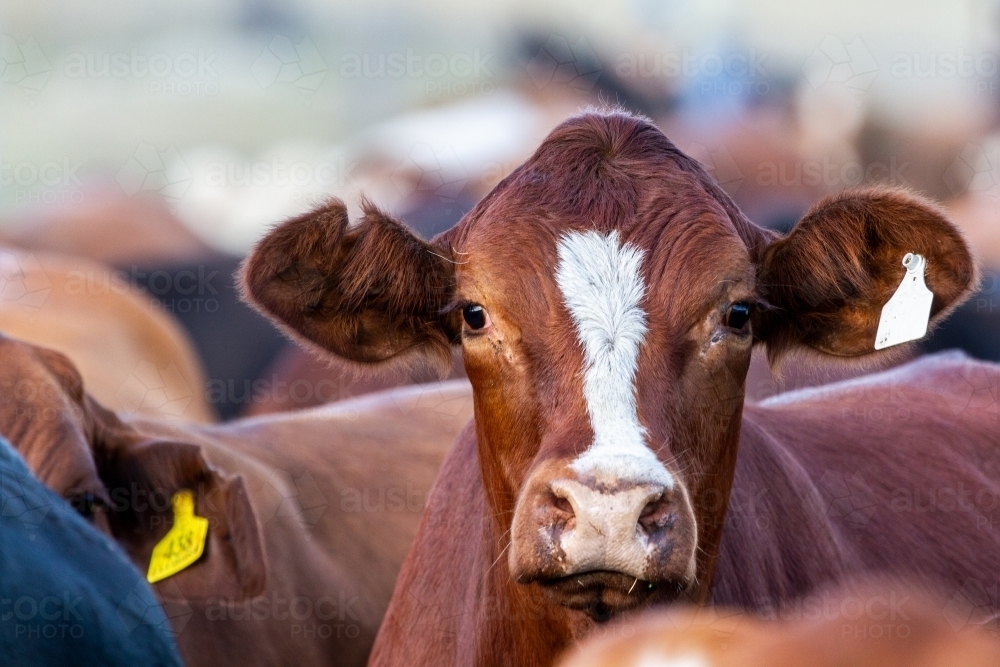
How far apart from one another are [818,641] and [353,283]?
1720 millimetres

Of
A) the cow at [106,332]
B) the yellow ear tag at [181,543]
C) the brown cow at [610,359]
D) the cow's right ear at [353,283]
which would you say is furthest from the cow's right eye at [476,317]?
the cow at [106,332]

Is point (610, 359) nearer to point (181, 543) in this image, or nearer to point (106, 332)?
point (181, 543)

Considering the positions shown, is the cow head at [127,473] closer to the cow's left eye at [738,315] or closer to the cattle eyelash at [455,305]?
the cattle eyelash at [455,305]

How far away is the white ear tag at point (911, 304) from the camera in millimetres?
2906

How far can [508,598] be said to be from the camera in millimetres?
2893

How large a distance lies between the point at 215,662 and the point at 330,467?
121 centimetres

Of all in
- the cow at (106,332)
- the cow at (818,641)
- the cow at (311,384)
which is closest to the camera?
the cow at (818,641)

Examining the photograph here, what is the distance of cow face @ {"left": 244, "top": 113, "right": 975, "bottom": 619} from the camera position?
235cm

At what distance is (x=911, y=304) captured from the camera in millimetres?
2918

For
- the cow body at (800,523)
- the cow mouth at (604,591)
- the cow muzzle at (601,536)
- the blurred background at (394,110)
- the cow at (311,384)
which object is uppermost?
the cow muzzle at (601,536)

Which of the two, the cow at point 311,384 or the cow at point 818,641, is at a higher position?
the cow at point 818,641

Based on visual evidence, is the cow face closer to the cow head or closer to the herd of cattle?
the herd of cattle

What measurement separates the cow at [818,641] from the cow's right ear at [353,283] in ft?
4.56

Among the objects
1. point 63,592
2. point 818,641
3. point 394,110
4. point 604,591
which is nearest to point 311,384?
point 63,592
